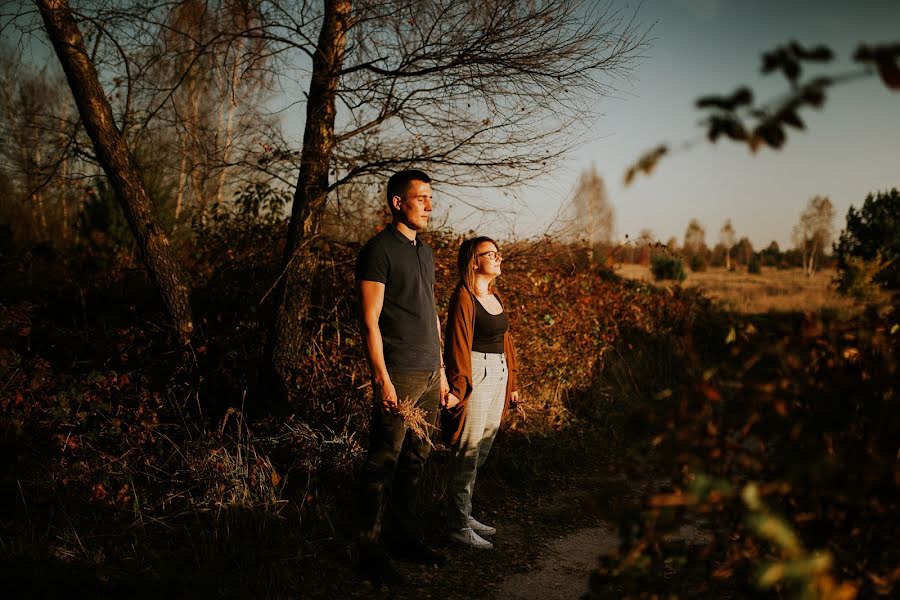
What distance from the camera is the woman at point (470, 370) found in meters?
3.73

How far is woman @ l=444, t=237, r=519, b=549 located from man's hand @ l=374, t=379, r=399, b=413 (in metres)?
0.57

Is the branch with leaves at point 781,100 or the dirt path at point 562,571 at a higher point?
the branch with leaves at point 781,100

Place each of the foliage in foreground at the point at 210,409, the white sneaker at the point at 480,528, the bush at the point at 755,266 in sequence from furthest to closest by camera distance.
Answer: the bush at the point at 755,266 → the white sneaker at the point at 480,528 → the foliage in foreground at the point at 210,409

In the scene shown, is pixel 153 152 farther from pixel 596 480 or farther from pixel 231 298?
pixel 596 480

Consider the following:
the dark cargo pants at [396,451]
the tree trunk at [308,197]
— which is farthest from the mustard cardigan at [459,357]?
the tree trunk at [308,197]

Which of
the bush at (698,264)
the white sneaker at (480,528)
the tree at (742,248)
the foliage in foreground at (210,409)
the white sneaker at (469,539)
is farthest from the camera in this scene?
the tree at (742,248)

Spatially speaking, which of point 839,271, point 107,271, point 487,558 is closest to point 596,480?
point 487,558

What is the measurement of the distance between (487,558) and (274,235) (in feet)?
12.4

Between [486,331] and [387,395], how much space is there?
3.07 feet

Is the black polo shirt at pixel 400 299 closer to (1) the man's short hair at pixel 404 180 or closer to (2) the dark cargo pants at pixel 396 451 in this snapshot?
(2) the dark cargo pants at pixel 396 451

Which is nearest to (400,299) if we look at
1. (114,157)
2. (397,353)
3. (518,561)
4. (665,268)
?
(397,353)

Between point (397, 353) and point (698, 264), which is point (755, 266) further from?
point (397, 353)

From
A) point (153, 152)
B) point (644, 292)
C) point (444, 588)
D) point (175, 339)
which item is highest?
point (153, 152)

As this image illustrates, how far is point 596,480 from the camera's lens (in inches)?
210
